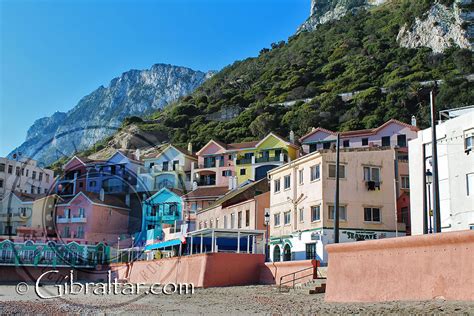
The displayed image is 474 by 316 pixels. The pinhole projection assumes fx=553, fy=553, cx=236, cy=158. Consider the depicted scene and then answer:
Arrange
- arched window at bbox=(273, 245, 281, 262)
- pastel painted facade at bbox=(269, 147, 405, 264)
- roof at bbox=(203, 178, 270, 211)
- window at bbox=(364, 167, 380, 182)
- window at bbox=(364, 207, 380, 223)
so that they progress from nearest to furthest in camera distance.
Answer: pastel painted facade at bbox=(269, 147, 405, 264) → window at bbox=(364, 207, 380, 223) → window at bbox=(364, 167, 380, 182) → arched window at bbox=(273, 245, 281, 262) → roof at bbox=(203, 178, 270, 211)

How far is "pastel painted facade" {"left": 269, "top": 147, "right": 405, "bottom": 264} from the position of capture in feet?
121

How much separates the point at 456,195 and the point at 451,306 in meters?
18.7

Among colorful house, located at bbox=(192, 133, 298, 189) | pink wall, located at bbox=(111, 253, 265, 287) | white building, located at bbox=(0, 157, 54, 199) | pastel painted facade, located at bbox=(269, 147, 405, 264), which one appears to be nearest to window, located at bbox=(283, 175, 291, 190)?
pastel painted facade, located at bbox=(269, 147, 405, 264)

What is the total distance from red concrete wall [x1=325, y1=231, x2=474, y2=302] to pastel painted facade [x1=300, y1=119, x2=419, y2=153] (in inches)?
1819

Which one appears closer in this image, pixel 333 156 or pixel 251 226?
pixel 333 156

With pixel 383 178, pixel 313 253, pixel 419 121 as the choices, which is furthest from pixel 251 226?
pixel 419 121

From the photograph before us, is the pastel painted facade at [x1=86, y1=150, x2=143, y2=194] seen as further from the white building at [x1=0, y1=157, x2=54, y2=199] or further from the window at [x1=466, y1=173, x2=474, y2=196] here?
the window at [x1=466, y1=173, x2=474, y2=196]

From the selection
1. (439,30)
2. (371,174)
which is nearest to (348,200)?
(371,174)

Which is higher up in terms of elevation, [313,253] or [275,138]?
[275,138]

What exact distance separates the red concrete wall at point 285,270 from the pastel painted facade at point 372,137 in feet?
115

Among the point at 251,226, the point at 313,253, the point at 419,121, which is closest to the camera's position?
the point at 313,253

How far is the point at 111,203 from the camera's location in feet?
30.0

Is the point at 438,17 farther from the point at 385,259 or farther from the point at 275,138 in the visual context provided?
the point at 385,259

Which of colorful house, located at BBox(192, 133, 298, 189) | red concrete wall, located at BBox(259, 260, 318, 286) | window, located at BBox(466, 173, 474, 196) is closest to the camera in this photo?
red concrete wall, located at BBox(259, 260, 318, 286)
